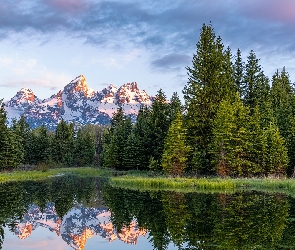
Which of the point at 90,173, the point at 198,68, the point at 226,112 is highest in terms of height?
the point at 198,68

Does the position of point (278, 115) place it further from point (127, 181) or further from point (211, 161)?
point (127, 181)

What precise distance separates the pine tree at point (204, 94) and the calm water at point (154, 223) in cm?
1891

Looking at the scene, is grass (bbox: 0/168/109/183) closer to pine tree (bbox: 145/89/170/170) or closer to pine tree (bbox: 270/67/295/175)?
pine tree (bbox: 145/89/170/170)

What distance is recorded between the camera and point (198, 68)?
4816 cm

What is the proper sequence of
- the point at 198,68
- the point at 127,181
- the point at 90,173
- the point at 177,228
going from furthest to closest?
the point at 90,173, the point at 198,68, the point at 127,181, the point at 177,228

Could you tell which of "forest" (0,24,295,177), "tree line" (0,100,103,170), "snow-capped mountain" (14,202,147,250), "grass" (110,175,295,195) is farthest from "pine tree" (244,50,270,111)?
"tree line" (0,100,103,170)

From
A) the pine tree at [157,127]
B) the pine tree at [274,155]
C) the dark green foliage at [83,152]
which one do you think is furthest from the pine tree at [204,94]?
the dark green foliage at [83,152]

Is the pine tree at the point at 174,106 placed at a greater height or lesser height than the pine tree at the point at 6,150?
greater

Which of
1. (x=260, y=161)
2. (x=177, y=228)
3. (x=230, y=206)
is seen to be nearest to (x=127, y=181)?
(x=260, y=161)

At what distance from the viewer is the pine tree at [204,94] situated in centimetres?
4581

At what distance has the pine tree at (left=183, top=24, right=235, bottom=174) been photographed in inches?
1804

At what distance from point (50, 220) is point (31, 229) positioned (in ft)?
8.17

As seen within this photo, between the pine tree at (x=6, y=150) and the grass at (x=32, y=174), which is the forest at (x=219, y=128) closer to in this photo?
the pine tree at (x=6, y=150)

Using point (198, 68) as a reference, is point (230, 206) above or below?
below
